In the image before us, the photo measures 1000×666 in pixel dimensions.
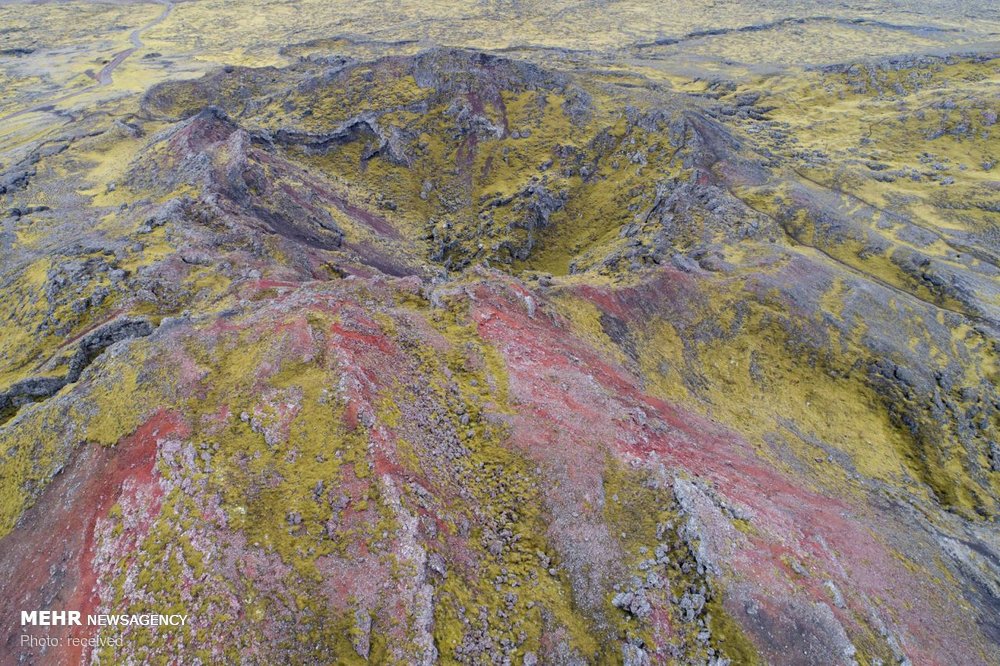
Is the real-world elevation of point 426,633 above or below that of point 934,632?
above

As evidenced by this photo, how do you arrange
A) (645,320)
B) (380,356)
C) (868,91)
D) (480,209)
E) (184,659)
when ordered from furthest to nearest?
(868,91) → (480,209) → (645,320) → (380,356) → (184,659)

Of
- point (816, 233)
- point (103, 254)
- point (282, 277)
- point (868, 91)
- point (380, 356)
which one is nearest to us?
point (380, 356)

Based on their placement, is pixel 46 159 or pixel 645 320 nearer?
pixel 645 320

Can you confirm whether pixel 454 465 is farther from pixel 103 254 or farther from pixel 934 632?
pixel 103 254

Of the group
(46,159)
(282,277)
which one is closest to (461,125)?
(282,277)

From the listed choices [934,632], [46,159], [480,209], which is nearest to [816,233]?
[480,209]
